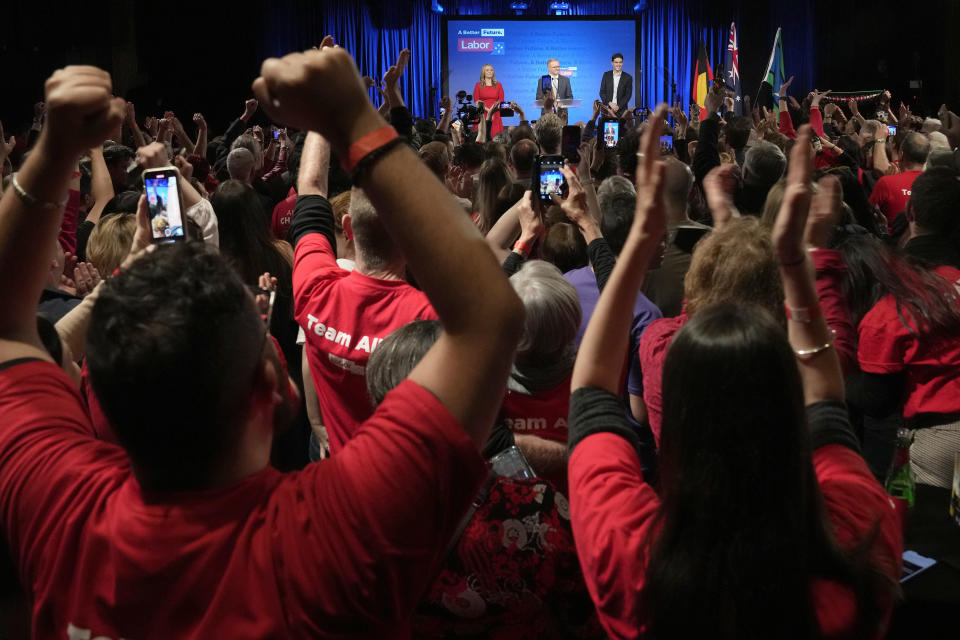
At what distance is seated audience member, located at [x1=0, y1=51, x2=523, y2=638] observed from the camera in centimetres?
89

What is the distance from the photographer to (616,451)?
122cm

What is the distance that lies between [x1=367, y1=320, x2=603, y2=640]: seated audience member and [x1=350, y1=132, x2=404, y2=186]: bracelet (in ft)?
2.10

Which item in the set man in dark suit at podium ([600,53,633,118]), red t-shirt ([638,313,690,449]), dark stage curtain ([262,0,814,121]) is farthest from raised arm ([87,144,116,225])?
man in dark suit at podium ([600,53,633,118])

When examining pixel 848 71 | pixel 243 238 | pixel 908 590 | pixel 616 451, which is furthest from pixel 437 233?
pixel 848 71

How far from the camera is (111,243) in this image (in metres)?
2.88

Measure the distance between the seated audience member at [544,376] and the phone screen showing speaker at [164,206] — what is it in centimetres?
81

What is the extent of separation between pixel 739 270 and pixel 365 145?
1.24 metres

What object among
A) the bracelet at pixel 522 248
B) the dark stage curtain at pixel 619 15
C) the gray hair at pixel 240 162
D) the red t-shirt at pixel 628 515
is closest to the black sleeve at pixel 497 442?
the red t-shirt at pixel 628 515

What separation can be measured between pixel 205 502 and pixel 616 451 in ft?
1.84

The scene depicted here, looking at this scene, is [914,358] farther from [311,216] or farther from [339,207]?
[339,207]

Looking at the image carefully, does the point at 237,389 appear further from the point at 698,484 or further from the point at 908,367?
the point at 908,367

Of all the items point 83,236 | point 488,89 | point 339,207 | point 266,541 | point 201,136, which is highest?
point 488,89

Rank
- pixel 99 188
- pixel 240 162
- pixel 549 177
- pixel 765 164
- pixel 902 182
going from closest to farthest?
pixel 549 177
pixel 99 188
pixel 765 164
pixel 240 162
pixel 902 182

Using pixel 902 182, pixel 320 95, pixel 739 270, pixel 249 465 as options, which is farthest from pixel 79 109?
pixel 902 182
